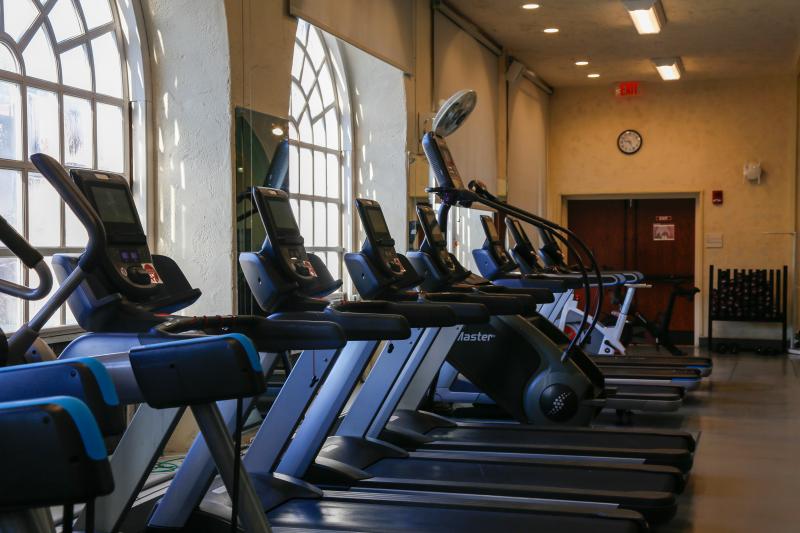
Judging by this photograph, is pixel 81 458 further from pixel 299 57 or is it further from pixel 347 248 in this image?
pixel 347 248

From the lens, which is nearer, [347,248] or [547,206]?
[347,248]

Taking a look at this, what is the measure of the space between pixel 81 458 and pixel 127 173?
4.07 m

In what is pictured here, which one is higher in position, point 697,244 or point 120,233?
point 120,233

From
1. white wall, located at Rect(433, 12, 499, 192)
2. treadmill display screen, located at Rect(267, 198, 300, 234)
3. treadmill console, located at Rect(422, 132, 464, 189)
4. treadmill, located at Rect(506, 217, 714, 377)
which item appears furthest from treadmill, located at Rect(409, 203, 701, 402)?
white wall, located at Rect(433, 12, 499, 192)

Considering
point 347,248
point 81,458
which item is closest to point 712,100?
point 347,248

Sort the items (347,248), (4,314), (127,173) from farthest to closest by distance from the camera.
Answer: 1. (347,248)
2. (127,173)
3. (4,314)

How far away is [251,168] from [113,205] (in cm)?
262

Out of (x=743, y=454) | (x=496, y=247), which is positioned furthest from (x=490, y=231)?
(x=743, y=454)

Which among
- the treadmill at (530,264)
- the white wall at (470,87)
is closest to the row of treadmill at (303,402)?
the treadmill at (530,264)

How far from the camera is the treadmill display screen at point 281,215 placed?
128 inches

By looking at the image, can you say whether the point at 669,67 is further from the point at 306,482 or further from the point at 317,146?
the point at 306,482

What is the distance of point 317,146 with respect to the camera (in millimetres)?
A: 7078

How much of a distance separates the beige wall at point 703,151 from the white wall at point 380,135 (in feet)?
17.4

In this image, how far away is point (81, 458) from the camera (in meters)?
1.17
